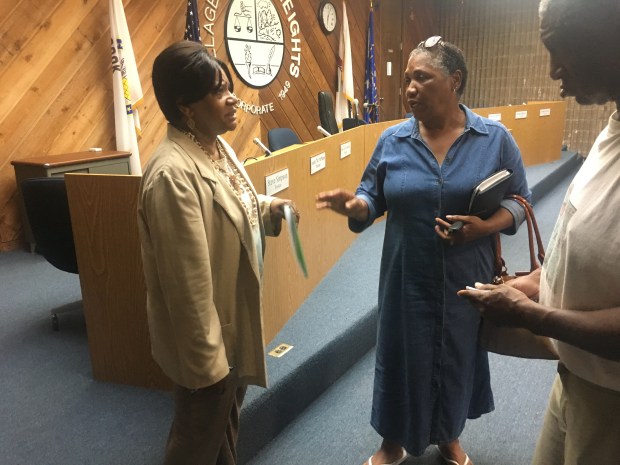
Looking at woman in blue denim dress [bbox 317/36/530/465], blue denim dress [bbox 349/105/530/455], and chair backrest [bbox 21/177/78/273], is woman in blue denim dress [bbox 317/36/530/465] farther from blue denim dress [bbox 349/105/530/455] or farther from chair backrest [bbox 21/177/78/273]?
chair backrest [bbox 21/177/78/273]

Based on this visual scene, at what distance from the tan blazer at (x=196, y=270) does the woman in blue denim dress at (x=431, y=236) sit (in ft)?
1.32

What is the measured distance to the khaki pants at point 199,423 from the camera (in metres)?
1.24

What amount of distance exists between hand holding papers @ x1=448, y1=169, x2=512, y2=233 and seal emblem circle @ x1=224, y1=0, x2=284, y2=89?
4220mm

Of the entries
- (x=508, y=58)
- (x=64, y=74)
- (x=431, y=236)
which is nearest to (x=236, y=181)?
(x=431, y=236)

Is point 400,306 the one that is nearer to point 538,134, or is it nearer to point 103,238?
point 103,238

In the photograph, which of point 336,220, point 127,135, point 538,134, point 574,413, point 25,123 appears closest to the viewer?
point 574,413

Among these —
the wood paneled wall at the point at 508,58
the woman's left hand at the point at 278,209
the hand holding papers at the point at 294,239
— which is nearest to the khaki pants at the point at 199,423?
A: the hand holding papers at the point at 294,239

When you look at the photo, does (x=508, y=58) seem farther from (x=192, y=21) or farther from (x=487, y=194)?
(x=487, y=194)

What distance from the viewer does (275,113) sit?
604 centimetres

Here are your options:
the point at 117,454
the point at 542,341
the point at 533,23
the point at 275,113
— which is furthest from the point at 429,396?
the point at 533,23

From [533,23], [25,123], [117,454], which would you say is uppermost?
[533,23]

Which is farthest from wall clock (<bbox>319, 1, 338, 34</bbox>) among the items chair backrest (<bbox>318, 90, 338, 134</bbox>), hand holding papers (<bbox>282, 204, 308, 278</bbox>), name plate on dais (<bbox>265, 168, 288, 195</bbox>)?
hand holding papers (<bbox>282, 204, 308, 278</bbox>)

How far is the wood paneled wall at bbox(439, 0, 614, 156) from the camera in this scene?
28.2 feet

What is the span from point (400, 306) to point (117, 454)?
1011 millimetres
